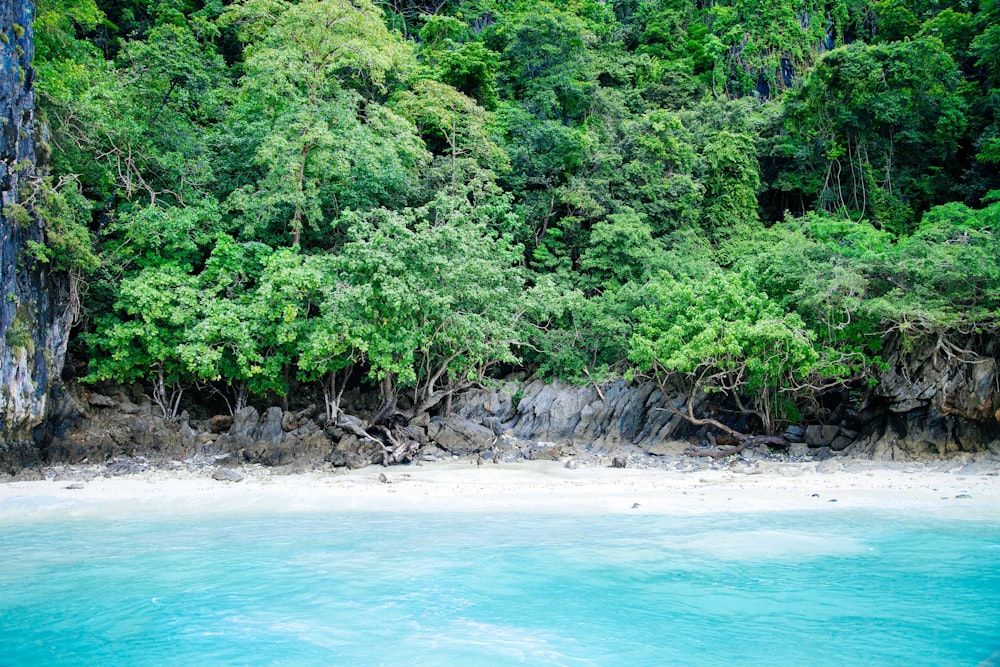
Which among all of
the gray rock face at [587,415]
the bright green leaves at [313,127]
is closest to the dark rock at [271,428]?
the bright green leaves at [313,127]

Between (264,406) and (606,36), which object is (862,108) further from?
(264,406)

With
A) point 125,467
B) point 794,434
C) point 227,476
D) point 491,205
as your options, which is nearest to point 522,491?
point 227,476

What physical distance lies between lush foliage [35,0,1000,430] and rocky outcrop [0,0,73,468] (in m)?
0.69

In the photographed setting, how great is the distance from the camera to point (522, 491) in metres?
12.4

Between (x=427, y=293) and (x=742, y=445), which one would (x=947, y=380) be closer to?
(x=742, y=445)

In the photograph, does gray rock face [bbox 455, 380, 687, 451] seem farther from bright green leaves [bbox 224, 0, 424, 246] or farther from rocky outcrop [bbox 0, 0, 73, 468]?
rocky outcrop [bbox 0, 0, 73, 468]

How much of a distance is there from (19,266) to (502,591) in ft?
40.2

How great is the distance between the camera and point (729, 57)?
1154 inches

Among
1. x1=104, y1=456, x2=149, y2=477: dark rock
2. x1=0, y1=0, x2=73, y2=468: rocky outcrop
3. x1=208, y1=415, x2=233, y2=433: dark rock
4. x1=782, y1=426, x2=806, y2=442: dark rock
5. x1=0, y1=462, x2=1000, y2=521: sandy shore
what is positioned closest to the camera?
x1=0, y1=462, x2=1000, y2=521: sandy shore

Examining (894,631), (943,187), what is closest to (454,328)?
(894,631)

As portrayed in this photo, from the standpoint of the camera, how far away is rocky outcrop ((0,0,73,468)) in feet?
41.9

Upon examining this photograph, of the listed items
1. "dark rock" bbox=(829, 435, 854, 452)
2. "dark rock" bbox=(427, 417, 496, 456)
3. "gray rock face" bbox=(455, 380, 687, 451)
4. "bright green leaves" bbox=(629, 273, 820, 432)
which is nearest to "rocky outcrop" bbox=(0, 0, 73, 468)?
"dark rock" bbox=(427, 417, 496, 456)

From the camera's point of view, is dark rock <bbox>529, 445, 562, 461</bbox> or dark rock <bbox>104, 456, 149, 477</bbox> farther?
dark rock <bbox>529, 445, 562, 461</bbox>

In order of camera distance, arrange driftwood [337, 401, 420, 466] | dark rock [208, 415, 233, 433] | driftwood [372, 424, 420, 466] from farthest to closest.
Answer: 1. dark rock [208, 415, 233, 433]
2. driftwood [337, 401, 420, 466]
3. driftwood [372, 424, 420, 466]
